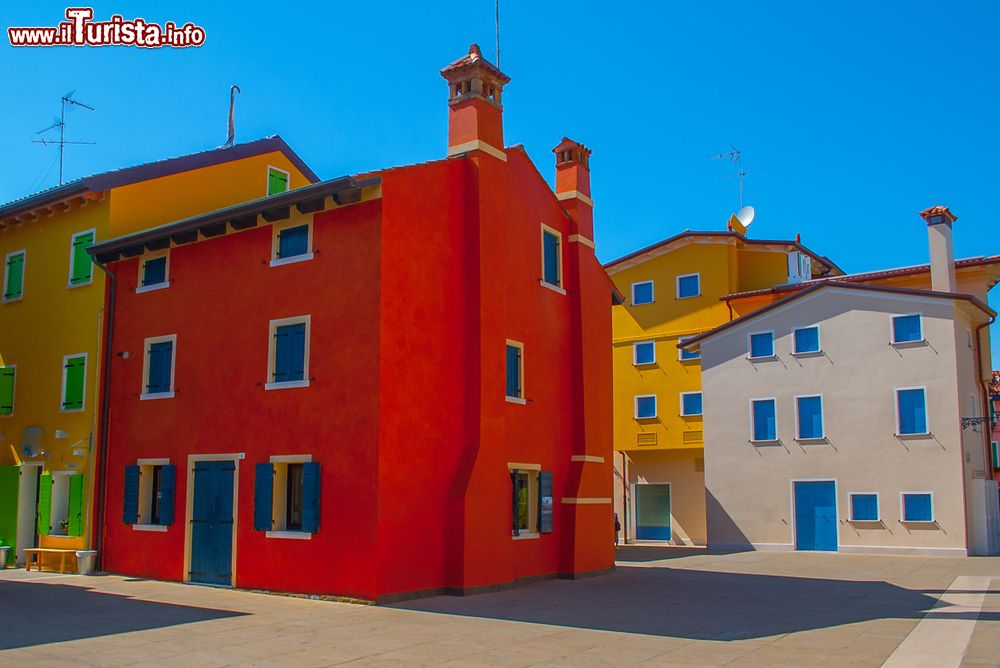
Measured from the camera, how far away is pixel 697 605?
16750 mm

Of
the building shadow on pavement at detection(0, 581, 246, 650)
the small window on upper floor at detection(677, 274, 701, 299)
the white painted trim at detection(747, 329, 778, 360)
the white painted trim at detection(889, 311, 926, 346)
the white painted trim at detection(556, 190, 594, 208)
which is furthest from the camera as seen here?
the small window on upper floor at detection(677, 274, 701, 299)

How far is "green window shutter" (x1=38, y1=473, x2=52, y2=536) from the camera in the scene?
22.0m

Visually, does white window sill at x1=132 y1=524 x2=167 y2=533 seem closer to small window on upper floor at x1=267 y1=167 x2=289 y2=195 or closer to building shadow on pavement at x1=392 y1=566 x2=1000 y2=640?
building shadow on pavement at x1=392 y1=566 x2=1000 y2=640

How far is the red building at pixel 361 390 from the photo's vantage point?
17047 millimetres

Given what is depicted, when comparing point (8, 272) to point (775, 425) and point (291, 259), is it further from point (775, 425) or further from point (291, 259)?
point (775, 425)

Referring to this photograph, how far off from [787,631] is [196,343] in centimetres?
1300

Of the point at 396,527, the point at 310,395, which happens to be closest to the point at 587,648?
the point at 396,527

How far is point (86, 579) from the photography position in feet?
64.2

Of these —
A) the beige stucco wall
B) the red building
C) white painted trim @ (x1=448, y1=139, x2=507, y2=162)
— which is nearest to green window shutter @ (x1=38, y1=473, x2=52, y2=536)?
the red building

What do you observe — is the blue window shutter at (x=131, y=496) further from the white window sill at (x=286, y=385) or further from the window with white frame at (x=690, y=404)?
the window with white frame at (x=690, y=404)

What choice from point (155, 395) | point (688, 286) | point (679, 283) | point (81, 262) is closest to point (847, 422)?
point (688, 286)

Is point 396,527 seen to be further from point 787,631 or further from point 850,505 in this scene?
point 850,505

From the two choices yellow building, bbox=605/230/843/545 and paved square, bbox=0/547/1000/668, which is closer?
paved square, bbox=0/547/1000/668

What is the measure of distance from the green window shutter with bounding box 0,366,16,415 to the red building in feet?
14.2
